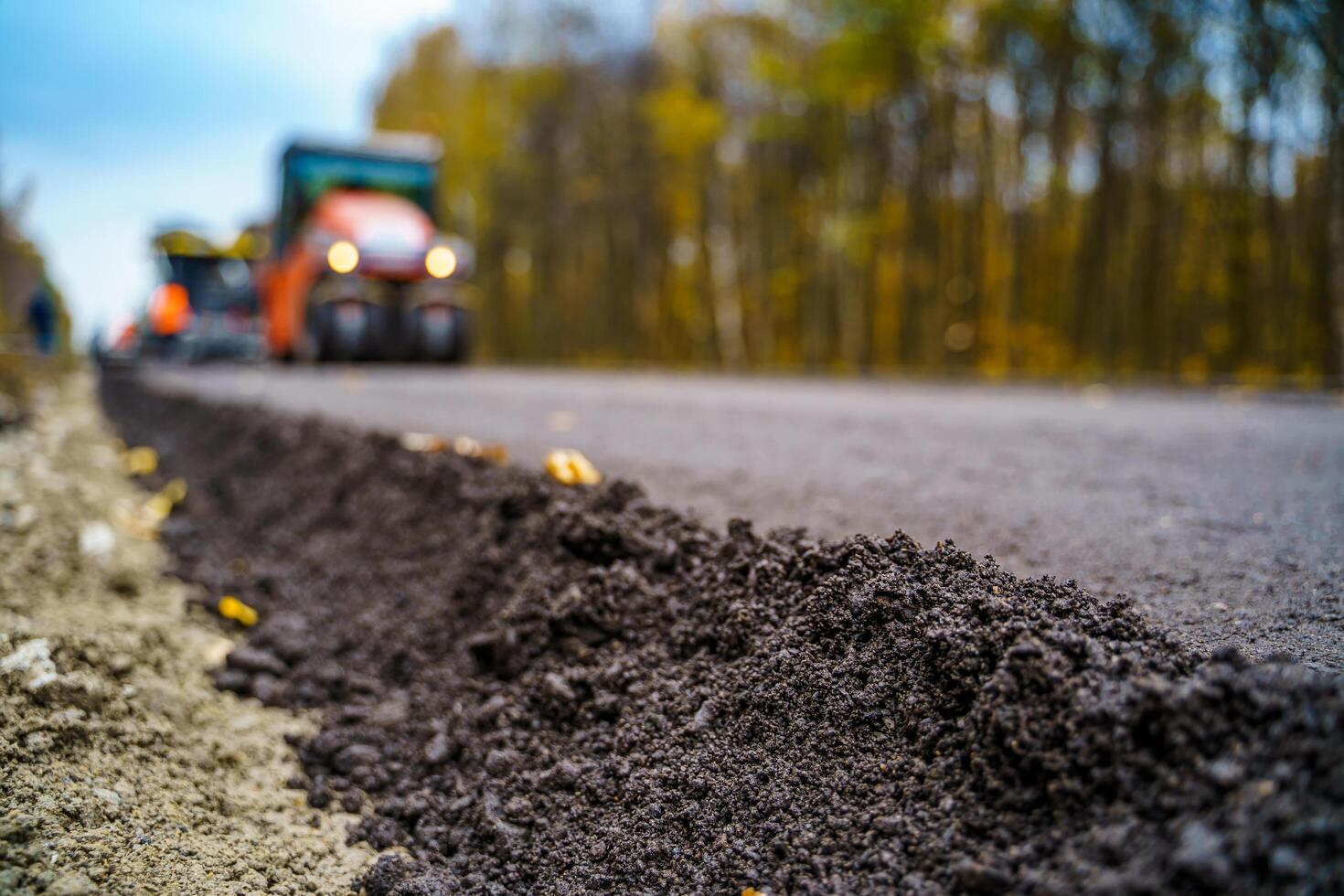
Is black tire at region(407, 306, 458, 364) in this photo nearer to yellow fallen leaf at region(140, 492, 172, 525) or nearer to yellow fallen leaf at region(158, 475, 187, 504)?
yellow fallen leaf at region(158, 475, 187, 504)

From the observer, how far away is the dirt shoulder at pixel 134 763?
1.69m

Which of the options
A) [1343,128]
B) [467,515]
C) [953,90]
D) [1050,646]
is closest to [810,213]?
[953,90]

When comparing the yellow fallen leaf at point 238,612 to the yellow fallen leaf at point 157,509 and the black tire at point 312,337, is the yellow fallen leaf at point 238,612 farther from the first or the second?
the black tire at point 312,337

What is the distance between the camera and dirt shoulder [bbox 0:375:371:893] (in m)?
1.69

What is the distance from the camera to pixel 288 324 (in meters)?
12.6

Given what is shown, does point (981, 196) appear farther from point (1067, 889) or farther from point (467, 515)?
point (1067, 889)

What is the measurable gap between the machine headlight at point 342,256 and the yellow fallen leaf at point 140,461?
4.33 meters

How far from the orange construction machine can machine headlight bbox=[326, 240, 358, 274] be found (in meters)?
0.01

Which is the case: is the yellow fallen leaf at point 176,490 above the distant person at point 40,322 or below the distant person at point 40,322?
below

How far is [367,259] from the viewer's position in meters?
11.1

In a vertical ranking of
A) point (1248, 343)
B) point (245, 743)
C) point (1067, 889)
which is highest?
point (1248, 343)

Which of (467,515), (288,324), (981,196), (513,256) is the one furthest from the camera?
(513,256)

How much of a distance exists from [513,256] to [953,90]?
16251 mm

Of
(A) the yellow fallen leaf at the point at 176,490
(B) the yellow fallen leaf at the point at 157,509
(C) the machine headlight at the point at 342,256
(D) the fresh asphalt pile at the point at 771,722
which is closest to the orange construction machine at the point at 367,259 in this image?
(C) the machine headlight at the point at 342,256
